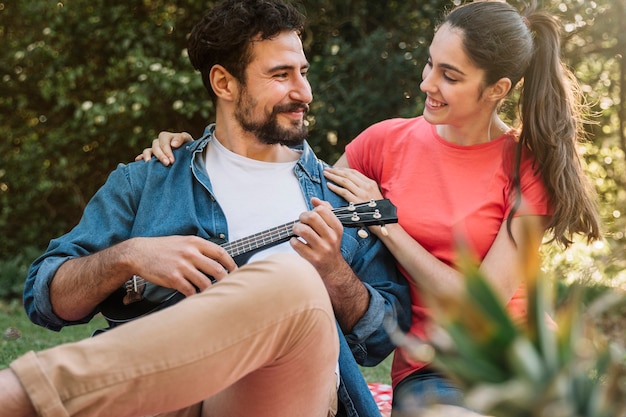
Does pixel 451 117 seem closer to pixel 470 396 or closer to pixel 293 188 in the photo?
pixel 293 188

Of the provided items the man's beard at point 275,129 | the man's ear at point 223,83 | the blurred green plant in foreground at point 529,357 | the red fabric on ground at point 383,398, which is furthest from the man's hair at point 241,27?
the blurred green plant in foreground at point 529,357

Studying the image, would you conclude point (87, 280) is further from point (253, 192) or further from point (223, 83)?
point (223, 83)

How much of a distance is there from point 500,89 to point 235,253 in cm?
103

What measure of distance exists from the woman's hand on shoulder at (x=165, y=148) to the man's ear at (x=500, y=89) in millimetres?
1052

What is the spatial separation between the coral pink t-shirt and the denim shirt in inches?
4.4

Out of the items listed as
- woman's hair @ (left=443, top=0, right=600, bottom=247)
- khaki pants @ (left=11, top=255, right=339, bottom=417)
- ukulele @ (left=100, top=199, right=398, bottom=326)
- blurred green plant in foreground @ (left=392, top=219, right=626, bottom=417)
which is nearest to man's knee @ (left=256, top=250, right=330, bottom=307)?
khaki pants @ (left=11, top=255, right=339, bottom=417)

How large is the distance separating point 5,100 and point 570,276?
5.07m

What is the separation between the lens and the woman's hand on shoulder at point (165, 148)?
106 inches

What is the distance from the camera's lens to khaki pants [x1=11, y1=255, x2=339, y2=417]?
1.61m

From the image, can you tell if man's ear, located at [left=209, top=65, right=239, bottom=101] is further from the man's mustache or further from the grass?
the grass

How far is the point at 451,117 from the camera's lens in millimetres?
2627

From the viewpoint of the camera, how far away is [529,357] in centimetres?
100

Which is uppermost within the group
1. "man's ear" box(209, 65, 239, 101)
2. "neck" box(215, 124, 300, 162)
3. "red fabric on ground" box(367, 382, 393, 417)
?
"man's ear" box(209, 65, 239, 101)

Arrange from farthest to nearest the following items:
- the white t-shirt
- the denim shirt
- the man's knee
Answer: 1. the white t-shirt
2. the denim shirt
3. the man's knee
